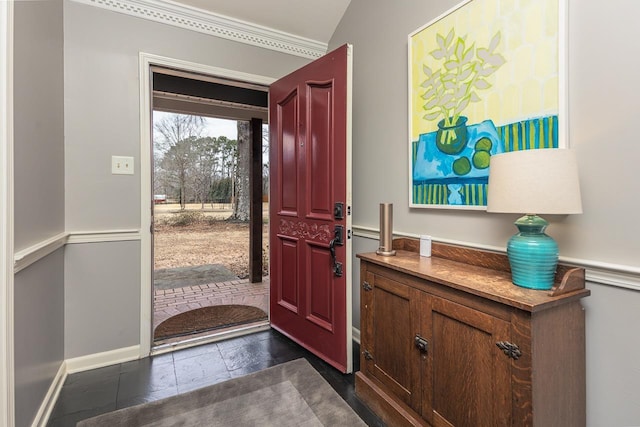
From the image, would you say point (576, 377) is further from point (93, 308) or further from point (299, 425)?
point (93, 308)

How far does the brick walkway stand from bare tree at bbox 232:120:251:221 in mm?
1038

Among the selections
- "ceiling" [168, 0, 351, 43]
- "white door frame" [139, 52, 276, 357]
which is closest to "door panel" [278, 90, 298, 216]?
"ceiling" [168, 0, 351, 43]

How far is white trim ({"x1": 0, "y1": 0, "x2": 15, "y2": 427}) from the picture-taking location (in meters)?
1.09

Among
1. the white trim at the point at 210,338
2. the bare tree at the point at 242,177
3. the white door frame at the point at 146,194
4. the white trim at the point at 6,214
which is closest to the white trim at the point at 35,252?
the white trim at the point at 6,214

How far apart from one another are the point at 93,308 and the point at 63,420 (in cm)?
70

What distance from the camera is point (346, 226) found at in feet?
6.54

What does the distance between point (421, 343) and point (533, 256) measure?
0.60 metres

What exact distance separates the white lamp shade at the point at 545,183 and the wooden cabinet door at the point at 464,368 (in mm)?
419

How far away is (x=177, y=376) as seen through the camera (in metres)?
2.03

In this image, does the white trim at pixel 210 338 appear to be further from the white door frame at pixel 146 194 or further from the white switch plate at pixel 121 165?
the white switch plate at pixel 121 165

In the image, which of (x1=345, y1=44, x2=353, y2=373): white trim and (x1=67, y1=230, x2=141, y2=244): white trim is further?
(x1=67, y1=230, x2=141, y2=244): white trim

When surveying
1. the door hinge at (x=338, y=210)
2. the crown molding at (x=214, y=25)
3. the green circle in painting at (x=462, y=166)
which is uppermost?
the crown molding at (x=214, y=25)

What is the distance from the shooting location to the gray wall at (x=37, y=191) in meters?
1.28

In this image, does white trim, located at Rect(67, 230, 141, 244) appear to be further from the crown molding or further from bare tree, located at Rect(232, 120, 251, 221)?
bare tree, located at Rect(232, 120, 251, 221)
